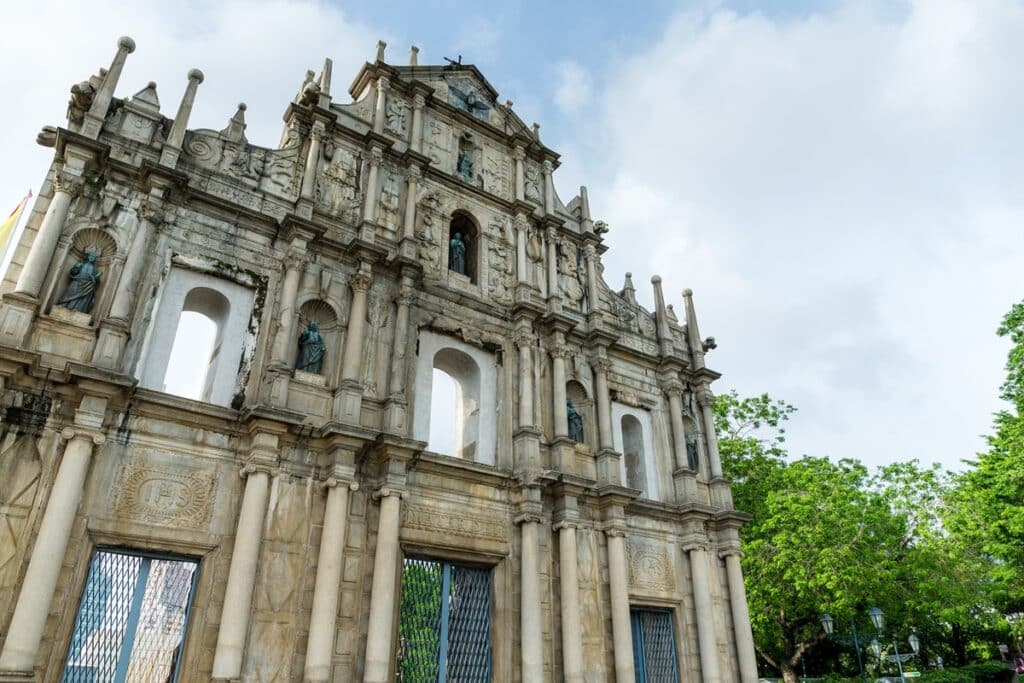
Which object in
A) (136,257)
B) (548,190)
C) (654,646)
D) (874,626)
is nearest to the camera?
(136,257)

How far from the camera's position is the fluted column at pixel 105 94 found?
10.7m

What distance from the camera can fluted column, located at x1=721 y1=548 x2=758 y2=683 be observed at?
533 inches

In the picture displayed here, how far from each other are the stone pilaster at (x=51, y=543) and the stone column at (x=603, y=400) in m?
9.11

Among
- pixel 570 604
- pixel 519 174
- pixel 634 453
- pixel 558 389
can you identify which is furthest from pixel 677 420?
pixel 519 174

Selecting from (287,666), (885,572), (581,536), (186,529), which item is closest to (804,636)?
(885,572)

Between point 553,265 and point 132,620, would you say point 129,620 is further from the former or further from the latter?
point 553,265

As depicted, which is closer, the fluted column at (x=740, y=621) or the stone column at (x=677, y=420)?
the fluted column at (x=740, y=621)

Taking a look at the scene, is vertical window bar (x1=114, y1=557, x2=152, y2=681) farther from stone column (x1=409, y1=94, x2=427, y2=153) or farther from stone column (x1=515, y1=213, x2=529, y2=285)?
stone column (x1=409, y1=94, x2=427, y2=153)

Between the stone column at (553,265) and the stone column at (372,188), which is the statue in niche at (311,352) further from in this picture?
the stone column at (553,265)

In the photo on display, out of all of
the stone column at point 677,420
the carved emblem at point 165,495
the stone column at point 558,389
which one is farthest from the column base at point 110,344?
the stone column at point 677,420

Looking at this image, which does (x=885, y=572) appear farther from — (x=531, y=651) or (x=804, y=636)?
(x=531, y=651)

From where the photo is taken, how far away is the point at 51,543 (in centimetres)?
803

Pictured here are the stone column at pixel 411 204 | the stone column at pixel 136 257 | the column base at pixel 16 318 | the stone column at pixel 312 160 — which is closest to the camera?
the column base at pixel 16 318

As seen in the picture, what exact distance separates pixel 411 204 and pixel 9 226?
6.72 m
